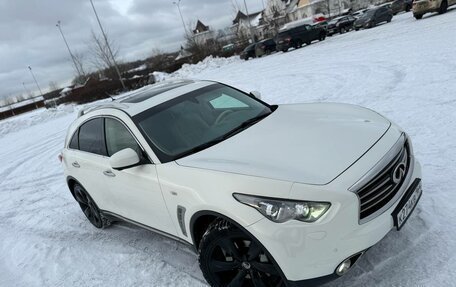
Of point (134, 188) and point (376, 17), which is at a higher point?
point (134, 188)

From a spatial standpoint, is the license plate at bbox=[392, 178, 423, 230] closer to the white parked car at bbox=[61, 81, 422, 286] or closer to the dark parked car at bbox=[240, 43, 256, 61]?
the white parked car at bbox=[61, 81, 422, 286]

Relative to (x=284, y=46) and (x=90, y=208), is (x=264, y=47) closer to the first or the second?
(x=284, y=46)

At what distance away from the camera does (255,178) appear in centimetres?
255

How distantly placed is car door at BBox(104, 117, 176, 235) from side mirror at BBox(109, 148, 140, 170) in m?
0.13

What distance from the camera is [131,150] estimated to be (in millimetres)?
3293

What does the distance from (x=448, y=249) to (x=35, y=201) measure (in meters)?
6.93

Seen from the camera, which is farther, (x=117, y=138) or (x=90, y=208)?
(x=90, y=208)

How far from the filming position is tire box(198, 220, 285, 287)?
8.54 ft

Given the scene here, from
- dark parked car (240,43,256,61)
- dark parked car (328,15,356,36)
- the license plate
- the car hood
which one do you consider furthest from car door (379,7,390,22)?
the license plate

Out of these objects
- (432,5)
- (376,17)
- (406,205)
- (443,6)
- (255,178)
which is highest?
(255,178)

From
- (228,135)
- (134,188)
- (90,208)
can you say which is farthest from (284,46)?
(134,188)

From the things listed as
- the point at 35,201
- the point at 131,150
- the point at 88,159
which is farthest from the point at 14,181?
the point at 131,150

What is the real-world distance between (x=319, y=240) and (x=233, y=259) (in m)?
0.80

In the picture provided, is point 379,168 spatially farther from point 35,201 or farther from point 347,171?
point 35,201
